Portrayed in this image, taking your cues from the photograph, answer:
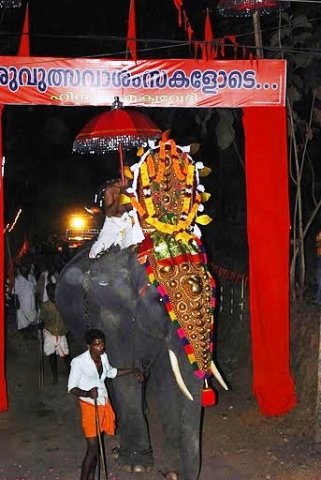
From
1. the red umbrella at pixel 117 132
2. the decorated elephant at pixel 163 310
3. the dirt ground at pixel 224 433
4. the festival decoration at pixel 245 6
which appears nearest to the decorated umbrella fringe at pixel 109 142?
the red umbrella at pixel 117 132

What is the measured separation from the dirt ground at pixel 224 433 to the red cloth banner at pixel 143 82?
2.64 m

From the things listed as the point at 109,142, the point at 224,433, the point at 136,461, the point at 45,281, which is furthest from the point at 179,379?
the point at 45,281

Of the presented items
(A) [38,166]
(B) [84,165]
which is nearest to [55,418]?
(A) [38,166]

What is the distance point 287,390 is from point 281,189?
2.05 meters

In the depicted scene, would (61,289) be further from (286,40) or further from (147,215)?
(286,40)

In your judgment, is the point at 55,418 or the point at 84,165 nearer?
the point at 55,418

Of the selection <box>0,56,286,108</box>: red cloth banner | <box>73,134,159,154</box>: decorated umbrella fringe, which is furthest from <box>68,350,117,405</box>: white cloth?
<box>0,56,286,108</box>: red cloth banner

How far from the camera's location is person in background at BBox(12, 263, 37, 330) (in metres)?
11.2

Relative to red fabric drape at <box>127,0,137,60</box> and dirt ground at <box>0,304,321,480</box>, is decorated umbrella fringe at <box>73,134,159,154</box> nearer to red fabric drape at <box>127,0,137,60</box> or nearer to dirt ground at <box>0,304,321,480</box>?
red fabric drape at <box>127,0,137,60</box>

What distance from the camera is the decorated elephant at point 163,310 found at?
16.2 feet

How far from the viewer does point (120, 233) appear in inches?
242

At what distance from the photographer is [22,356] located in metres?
10.6

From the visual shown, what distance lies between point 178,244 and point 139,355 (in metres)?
1.08

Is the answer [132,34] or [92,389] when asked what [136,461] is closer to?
[92,389]
